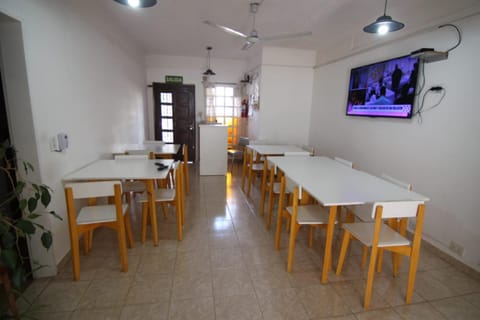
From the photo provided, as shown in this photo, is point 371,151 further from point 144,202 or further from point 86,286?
point 86,286

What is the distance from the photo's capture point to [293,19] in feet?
11.4

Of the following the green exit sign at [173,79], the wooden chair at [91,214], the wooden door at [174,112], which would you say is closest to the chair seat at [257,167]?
the wooden chair at [91,214]

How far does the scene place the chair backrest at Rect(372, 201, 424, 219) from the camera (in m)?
1.67

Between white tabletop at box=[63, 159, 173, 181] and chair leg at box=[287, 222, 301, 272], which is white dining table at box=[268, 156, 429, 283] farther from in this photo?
white tabletop at box=[63, 159, 173, 181]

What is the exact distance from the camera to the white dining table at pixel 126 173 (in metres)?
2.25

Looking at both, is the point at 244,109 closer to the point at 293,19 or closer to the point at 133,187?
the point at 293,19

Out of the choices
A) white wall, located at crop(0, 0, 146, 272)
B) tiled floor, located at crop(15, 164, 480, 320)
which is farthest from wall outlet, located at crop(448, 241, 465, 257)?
white wall, located at crop(0, 0, 146, 272)

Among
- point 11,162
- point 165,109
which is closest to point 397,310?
point 11,162

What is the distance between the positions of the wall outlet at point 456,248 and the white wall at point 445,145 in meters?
0.03

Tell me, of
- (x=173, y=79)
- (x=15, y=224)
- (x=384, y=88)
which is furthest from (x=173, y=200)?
(x=173, y=79)

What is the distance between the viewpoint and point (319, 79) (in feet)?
16.2

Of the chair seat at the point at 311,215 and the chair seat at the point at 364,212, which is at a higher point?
the chair seat at the point at 311,215

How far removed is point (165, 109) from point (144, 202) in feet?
14.0

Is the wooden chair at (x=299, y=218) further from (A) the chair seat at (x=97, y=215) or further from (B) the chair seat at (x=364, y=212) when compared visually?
(A) the chair seat at (x=97, y=215)
